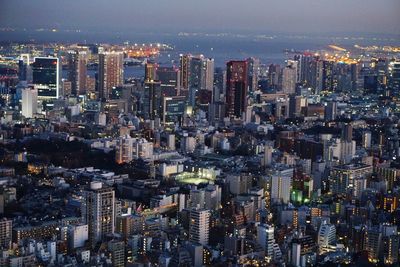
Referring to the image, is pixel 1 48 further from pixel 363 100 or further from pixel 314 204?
pixel 363 100

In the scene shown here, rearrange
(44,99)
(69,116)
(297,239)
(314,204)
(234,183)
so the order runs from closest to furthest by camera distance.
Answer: (297,239)
(314,204)
(234,183)
(69,116)
(44,99)

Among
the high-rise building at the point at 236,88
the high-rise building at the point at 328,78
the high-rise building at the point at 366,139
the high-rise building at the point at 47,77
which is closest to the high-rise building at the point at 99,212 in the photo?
the high-rise building at the point at 366,139

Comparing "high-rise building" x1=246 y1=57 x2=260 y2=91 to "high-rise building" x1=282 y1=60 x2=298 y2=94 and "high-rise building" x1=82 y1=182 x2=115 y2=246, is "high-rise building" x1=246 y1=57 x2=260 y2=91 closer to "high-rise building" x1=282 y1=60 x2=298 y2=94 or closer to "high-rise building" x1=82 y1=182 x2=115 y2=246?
"high-rise building" x1=282 y1=60 x2=298 y2=94

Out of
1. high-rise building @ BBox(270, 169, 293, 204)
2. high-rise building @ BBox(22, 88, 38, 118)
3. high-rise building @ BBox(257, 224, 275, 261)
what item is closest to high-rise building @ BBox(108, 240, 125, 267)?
high-rise building @ BBox(257, 224, 275, 261)

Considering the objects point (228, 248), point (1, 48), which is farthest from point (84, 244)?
point (1, 48)

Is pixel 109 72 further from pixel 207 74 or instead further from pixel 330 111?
pixel 330 111

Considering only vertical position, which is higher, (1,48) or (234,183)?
(1,48)

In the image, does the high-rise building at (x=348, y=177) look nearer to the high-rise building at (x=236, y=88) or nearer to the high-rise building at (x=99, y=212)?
the high-rise building at (x=99, y=212)
